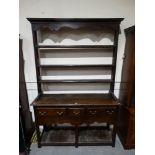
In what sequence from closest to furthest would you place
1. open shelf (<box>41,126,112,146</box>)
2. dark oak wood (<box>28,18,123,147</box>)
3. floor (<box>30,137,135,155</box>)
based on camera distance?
dark oak wood (<box>28,18,123,147</box>) → floor (<box>30,137,135,155</box>) → open shelf (<box>41,126,112,146</box>)

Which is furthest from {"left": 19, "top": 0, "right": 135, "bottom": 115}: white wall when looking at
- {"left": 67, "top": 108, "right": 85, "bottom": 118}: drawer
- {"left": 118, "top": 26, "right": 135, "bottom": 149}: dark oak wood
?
{"left": 67, "top": 108, "right": 85, "bottom": 118}: drawer

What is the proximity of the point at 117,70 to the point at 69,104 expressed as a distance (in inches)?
41.0

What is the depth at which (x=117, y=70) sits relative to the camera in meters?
2.31

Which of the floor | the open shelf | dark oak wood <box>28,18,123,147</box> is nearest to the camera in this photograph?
dark oak wood <box>28,18,123,147</box>

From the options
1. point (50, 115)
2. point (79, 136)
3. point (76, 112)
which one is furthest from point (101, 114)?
point (50, 115)

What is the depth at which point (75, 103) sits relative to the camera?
6.16ft

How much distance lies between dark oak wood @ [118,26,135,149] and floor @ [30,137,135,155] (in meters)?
0.11

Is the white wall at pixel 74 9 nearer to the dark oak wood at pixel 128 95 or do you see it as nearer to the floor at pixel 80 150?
the dark oak wood at pixel 128 95

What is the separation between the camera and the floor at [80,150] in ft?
6.50

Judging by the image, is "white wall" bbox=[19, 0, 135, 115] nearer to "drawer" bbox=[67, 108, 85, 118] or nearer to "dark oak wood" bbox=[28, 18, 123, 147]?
"dark oak wood" bbox=[28, 18, 123, 147]

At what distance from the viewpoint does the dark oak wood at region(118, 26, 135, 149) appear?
1900 millimetres

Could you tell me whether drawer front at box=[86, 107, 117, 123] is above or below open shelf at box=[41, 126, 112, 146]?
above

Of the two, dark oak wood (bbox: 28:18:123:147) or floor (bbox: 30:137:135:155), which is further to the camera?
floor (bbox: 30:137:135:155)

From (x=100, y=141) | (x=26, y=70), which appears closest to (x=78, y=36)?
(x=26, y=70)
